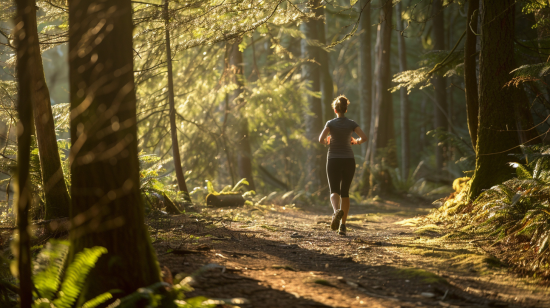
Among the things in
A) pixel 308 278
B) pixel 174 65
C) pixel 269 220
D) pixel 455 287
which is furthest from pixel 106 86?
pixel 174 65

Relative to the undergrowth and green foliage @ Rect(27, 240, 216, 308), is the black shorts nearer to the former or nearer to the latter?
the undergrowth

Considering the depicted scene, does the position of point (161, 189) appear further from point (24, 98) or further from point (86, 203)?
point (24, 98)

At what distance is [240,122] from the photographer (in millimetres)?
14719

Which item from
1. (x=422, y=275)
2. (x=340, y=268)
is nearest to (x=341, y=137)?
(x=340, y=268)

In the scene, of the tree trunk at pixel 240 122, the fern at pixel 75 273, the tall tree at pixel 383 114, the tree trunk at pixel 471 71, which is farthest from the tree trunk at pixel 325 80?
the fern at pixel 75 273

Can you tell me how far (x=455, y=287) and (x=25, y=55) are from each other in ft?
12.7

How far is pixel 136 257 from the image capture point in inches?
130

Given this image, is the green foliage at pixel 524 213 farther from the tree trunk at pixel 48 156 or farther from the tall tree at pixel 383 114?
the tall tree at pixel 383 114

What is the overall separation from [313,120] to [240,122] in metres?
3.84

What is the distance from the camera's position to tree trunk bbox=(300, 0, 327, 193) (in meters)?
16.7

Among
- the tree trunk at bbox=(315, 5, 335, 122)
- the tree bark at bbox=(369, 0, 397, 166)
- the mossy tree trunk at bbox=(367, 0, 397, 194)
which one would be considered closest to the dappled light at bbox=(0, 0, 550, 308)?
the mossy tree trunk at bbox=(367, 0, 397, 194)

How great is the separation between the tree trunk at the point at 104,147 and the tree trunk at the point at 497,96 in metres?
5.86

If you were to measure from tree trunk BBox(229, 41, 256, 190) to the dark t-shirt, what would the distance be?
653 centimetres

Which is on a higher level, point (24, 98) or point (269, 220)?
point (24, 98)
